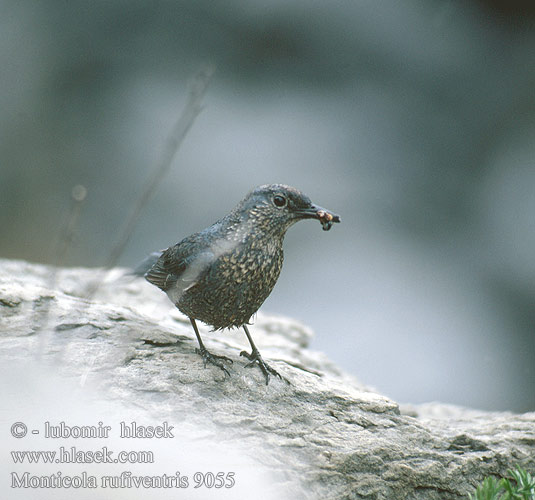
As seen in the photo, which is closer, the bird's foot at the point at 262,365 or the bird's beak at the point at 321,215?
the bird's beak at the point at 321,215

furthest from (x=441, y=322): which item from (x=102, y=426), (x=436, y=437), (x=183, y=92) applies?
(x=102, y=426)

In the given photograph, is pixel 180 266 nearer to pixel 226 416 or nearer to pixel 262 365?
pixel 262 365

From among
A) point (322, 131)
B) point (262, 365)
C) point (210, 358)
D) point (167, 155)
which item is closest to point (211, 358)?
point (210, 358)

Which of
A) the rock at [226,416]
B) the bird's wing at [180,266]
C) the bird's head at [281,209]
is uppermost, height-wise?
the bird's head at [281,209]

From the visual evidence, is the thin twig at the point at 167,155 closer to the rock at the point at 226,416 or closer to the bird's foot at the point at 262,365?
the rock at the point at 226,416

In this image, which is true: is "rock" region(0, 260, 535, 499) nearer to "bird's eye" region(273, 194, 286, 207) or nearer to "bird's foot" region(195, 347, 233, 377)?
"bird's foot" region(195, 347, 233, 377)

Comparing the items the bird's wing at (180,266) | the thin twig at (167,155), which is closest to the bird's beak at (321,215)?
the bird's wing at (180,266)

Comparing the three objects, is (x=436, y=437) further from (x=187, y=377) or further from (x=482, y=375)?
(x=482, y=375)
